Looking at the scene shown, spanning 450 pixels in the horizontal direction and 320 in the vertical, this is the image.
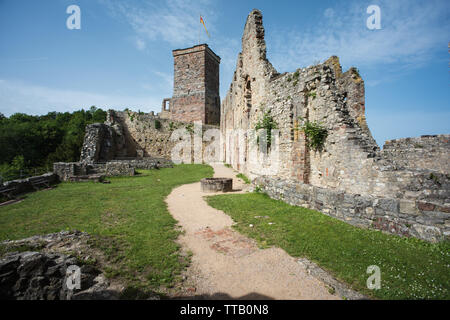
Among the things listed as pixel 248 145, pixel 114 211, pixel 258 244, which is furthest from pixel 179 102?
pixel 258 244

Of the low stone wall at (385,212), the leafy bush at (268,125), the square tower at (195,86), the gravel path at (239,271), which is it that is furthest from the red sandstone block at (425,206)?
the square tower at (195,86)

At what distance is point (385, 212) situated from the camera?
443 cm

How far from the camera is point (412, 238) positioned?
3967 mm

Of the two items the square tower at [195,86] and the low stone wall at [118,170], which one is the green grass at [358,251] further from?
the square tower at [195,86]

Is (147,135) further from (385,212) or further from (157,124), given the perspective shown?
(385,212)

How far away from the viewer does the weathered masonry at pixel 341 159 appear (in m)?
4.21

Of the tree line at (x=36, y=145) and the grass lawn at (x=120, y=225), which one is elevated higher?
the tree line at (x=36, y=145)

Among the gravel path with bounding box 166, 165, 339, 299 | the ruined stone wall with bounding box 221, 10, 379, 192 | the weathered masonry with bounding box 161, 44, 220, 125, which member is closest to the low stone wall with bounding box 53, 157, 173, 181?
the ruined stone wall with bounding box 221, 10, 379, 192

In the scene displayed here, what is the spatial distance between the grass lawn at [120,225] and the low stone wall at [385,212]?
164 inches

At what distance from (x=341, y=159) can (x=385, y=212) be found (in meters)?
2.83

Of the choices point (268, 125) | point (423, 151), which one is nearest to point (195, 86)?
point (268, 125)

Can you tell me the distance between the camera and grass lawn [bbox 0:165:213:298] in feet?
11.2

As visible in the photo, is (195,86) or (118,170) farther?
(195,86)

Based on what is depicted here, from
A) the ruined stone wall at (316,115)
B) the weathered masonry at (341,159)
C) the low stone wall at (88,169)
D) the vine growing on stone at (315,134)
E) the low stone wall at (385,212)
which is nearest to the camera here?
the low stone wall at (385,212)
